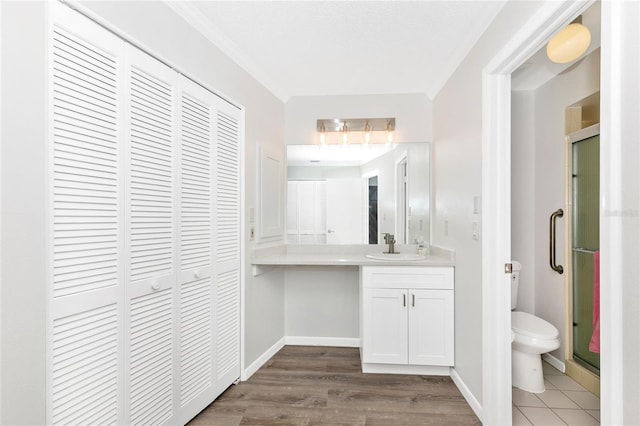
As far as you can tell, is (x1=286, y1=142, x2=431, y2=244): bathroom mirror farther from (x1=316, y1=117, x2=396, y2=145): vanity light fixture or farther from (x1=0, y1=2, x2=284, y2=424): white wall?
(x1=0, y1=2, x2=284, y2=424): white wall

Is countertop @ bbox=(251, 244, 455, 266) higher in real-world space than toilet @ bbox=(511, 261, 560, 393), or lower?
higher

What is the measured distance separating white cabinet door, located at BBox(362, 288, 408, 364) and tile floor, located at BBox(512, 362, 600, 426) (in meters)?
0.82

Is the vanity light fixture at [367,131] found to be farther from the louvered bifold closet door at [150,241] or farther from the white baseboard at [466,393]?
the white baseboard at [466,393]

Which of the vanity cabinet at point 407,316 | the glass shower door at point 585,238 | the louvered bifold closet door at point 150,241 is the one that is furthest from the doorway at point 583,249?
the louvered bifold closet door at point 150,241

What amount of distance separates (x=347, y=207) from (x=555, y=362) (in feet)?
7.20

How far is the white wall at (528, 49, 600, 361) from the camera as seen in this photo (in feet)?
8.97

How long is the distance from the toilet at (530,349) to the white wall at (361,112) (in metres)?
1.81

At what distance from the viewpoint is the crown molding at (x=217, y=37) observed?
1902 millimetres

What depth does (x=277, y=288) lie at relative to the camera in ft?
10.8

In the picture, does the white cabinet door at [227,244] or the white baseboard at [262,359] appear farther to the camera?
the white baseboard at [262,359]

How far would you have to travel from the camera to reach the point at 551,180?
2.91 meters

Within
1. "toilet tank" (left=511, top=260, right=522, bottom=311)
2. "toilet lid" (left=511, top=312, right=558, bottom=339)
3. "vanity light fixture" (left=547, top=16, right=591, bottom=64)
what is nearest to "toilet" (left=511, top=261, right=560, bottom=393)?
"toilet lid" (left=511, top=312, right=558, bottom=339)
